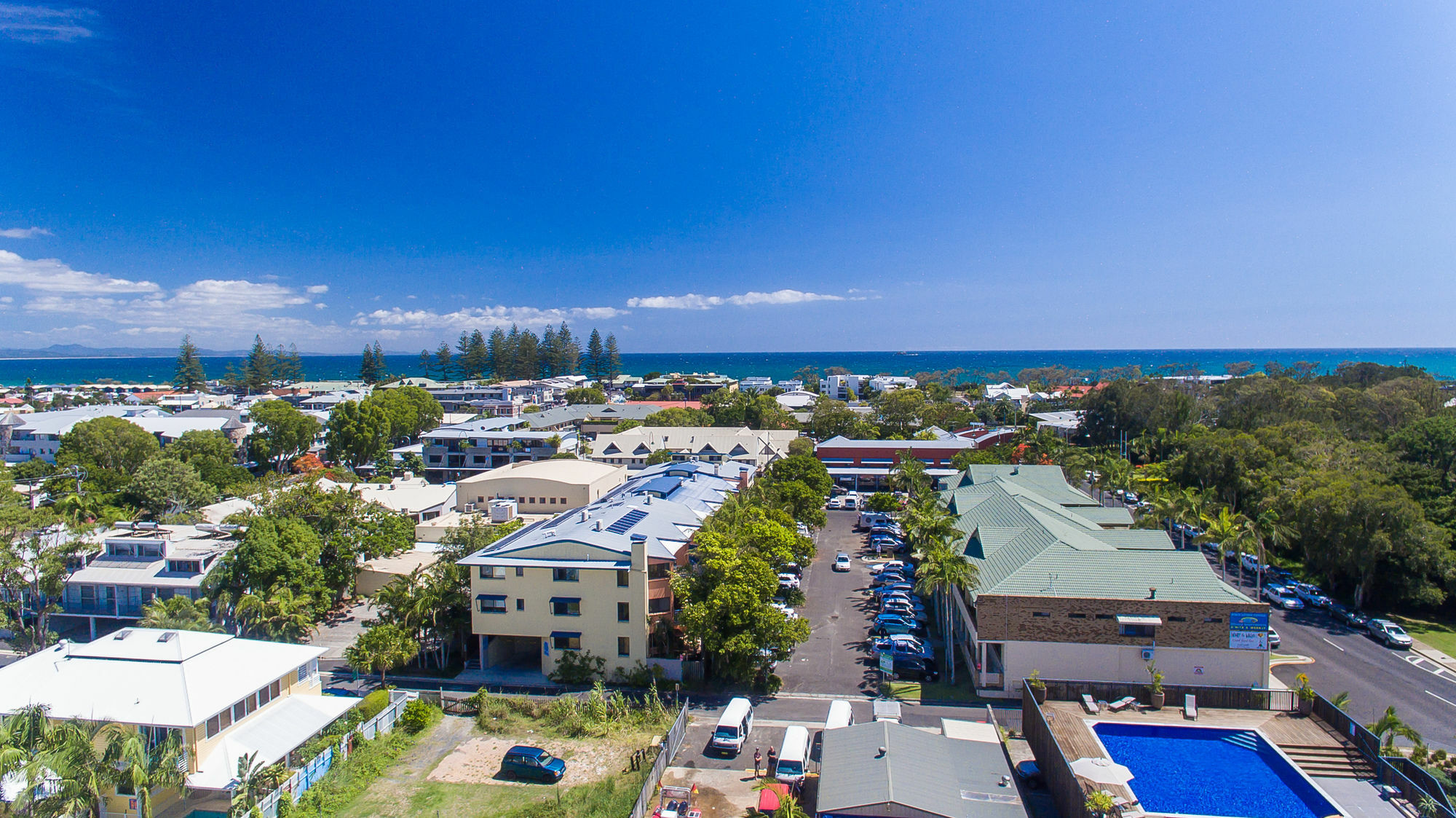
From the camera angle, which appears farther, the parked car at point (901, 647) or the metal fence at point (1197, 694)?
the parked car at point (901, 647)

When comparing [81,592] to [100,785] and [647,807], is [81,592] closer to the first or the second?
[100,785]

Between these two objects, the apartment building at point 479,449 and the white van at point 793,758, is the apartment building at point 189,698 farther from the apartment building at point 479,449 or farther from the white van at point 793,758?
the apartment building at point 479,449

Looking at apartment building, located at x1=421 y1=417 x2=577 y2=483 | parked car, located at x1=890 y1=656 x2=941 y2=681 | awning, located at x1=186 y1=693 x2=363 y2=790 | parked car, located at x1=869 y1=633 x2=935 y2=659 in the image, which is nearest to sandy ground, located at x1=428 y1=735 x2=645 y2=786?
awning, located at x1=186 y1=693 x2=363 y2=790

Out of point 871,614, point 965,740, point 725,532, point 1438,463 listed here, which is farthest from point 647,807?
point 1438,463

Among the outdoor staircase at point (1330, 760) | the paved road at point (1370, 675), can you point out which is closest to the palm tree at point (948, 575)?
the outdoor staircase at point (1330, 760)

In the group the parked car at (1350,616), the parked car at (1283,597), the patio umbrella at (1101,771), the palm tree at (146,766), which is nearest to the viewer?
the palm tree at (146,766)

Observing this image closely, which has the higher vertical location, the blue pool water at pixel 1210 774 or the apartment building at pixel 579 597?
the apartment building at pixel 579 597

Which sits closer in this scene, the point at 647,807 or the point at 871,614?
the point at 647,807

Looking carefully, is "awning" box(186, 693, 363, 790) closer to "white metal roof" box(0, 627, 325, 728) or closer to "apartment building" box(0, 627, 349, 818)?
"apartment building" box(0, 627, 349, 818)
